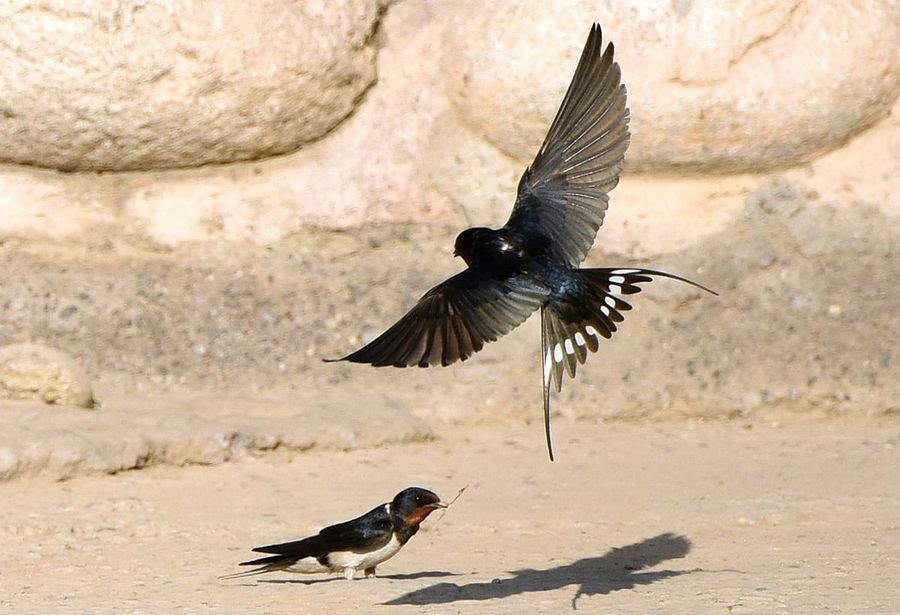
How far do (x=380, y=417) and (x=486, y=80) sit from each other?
4.97 feet

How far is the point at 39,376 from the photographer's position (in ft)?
19.4

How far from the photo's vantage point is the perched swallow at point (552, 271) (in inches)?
153

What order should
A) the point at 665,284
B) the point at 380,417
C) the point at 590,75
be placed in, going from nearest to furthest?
the point at 590,75
the point at 380,417
the point at 665,284

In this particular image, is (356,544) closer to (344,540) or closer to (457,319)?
(344,540)

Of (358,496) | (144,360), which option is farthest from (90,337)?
(358,496)

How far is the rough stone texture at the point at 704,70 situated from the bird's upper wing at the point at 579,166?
2022mm

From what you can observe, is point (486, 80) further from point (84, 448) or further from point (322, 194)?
point (84, 448)

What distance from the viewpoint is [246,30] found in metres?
6.55

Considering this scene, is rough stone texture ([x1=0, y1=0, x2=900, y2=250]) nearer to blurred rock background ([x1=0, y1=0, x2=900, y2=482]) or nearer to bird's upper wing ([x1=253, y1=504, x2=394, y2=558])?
blurred rock background ([x1=0, y1=0, x2=900, y2=482])

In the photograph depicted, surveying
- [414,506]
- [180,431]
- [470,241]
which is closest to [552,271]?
[470,241]

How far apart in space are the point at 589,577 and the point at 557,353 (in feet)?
2.69

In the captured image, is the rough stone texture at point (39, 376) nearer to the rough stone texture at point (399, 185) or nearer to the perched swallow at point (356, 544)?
the rough stone texture at point (399, 185)

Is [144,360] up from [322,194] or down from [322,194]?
down

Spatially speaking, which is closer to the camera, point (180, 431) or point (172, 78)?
point (180, 431)
